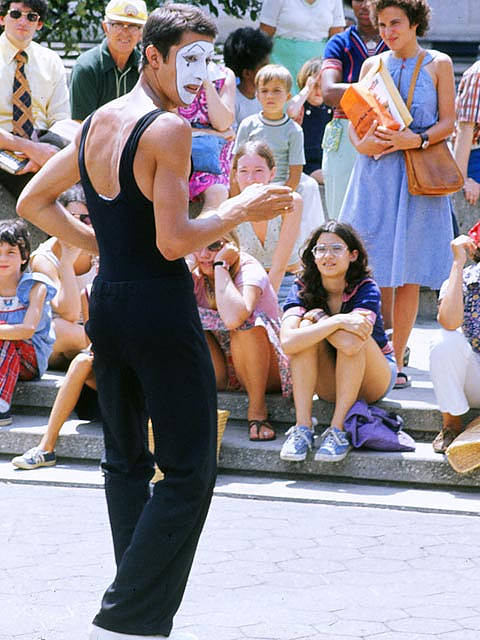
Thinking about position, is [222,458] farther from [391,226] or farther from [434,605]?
[434,605]

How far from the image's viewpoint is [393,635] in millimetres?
3984

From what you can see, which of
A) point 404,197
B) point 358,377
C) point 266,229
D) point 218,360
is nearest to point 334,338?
point 358,377

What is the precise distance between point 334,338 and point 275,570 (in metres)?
1.50

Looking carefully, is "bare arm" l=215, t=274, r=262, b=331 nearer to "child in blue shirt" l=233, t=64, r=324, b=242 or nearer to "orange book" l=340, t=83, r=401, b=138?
"orange book" l=340, t=83, r=401, b=138

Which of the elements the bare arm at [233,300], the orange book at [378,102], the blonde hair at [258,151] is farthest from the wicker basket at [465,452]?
the blonde hair at [258,151]

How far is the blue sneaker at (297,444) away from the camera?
19.2ft

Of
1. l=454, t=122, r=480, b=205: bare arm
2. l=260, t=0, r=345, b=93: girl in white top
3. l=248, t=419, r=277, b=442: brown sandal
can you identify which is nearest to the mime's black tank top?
l=248, t=419, r=277, b=442: brown sandal

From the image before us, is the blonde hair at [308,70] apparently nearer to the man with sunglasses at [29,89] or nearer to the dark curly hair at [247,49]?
the dark curly hair at [247,49]

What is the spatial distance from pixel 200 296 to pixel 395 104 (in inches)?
53.3

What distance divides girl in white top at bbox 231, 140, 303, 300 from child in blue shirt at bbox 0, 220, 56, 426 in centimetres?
118

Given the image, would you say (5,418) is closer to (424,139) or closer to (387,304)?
(387,304)

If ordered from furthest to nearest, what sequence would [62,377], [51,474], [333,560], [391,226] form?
1. [62,377]
2. [391,226]
3. [51,474]
4. [333,560]

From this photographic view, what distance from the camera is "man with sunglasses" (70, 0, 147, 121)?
24.6 ft

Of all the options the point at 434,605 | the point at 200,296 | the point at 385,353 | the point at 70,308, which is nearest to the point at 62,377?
the point at 70,308
